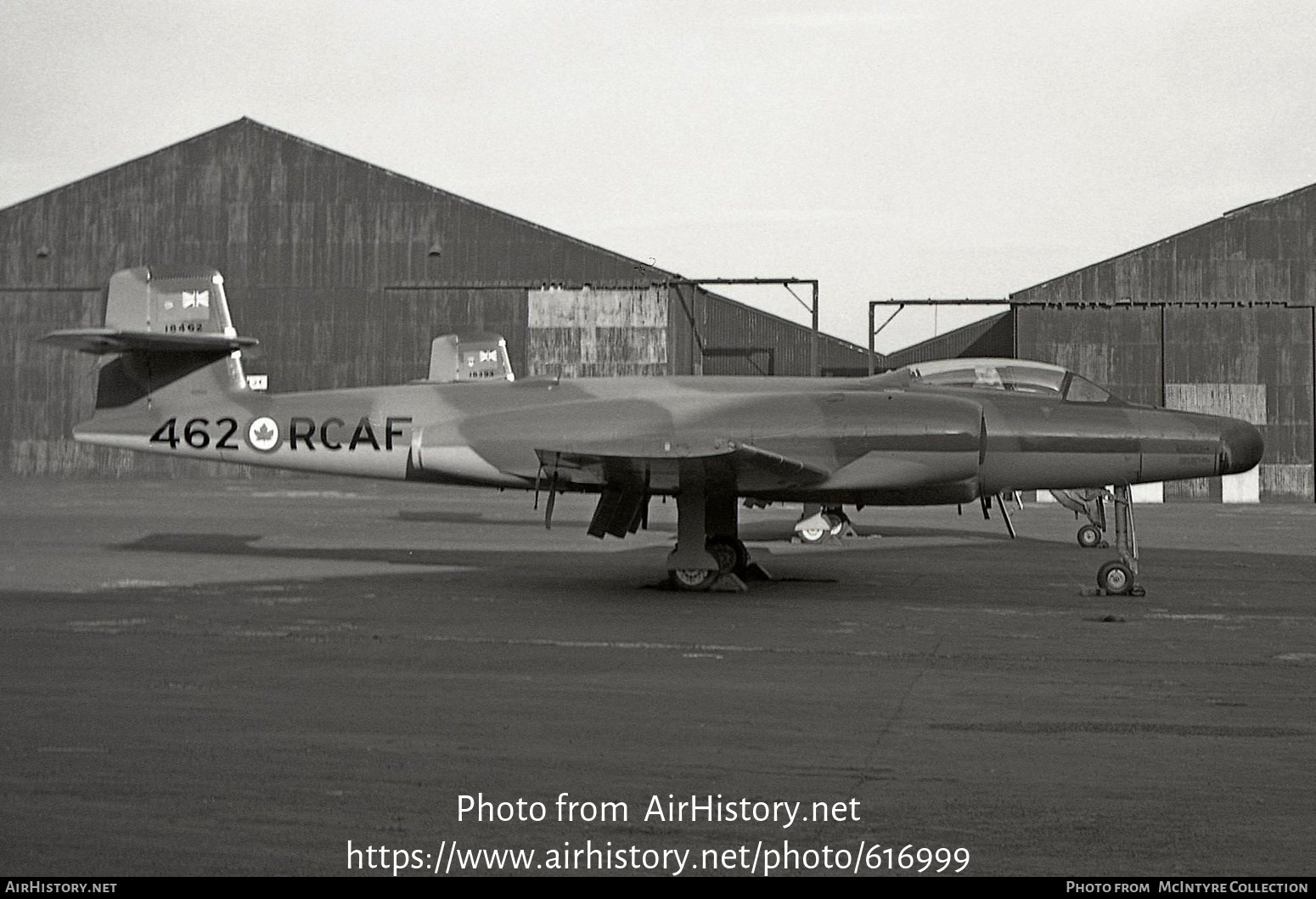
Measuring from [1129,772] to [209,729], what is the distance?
462 cm

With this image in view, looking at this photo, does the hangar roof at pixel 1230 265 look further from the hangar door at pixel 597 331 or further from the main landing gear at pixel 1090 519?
the main landing gear at pixel 1090 519

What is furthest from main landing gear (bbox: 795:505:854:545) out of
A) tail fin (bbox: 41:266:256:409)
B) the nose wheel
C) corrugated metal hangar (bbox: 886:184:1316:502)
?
corrugated metal hangar (bbox: 886:184:1316:502)

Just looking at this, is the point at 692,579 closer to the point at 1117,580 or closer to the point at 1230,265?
the point at 1117,580

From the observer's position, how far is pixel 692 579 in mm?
Answer: 14188

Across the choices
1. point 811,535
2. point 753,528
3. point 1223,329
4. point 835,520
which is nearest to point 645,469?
point 811,535

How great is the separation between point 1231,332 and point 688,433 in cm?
2964

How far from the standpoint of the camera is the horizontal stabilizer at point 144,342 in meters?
16.6

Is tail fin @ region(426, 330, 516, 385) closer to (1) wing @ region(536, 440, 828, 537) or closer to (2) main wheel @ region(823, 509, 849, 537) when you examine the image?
(2) main wheel @ region(823, 509, 849, 537)

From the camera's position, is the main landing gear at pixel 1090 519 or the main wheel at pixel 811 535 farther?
the main wheel at pixel 811 535

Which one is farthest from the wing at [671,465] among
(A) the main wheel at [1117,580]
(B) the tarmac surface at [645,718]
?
(A) the main wheel at [1117,580]

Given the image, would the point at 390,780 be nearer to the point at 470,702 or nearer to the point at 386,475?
the point at 470,702

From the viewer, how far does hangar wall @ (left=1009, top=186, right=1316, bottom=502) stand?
3909 cm

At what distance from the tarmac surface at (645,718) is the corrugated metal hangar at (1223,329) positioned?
24065mm

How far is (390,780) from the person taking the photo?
6.19 meters
